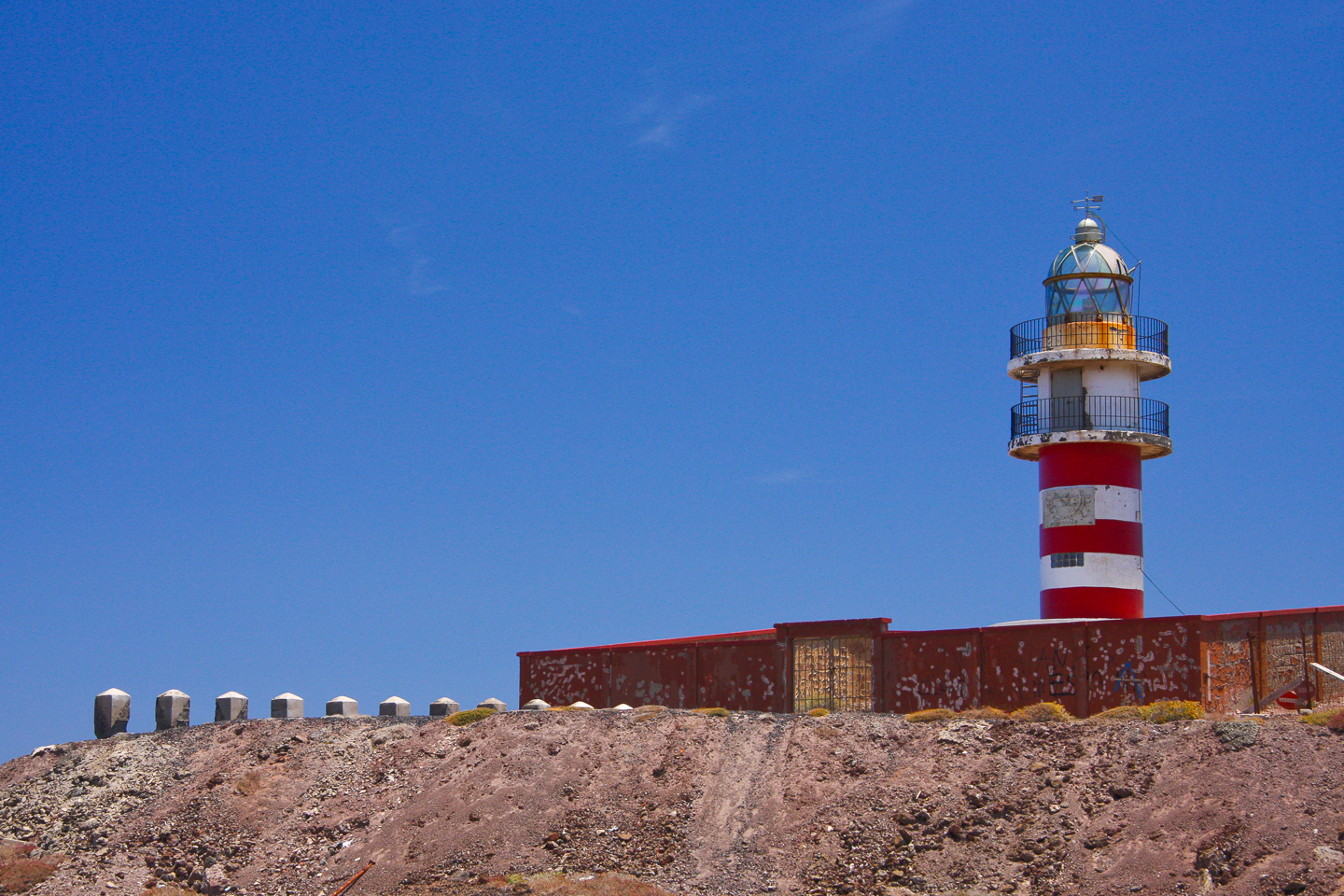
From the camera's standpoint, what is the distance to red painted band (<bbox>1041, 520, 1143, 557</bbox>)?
33344mm

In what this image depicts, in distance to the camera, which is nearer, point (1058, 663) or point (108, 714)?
point (1058, 663)

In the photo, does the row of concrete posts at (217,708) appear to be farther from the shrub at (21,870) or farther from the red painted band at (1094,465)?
the red painted band at (1094,465)

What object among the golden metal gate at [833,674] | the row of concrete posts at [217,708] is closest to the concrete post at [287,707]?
the row of concrete posts at [217,708]

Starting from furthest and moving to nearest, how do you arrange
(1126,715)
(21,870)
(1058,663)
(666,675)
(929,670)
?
(666,675) → (929,670) → (1058,663) → (21,870) → (1126,715)

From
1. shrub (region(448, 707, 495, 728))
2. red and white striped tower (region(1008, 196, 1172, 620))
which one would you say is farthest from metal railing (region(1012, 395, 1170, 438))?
shrub (region(448, 707, 495, 728))

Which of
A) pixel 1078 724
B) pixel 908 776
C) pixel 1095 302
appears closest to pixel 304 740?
pixel 908 776

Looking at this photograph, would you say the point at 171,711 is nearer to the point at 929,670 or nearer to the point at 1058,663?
the point at 929,670

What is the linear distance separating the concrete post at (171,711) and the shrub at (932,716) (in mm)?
16981

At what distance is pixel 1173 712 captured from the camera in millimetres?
25578

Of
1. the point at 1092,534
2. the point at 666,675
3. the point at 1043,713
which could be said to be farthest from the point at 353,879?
the point at 1092,534

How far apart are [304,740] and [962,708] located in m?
13.4

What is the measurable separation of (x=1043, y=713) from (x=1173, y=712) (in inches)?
88.9

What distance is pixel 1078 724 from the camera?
83.3 feet

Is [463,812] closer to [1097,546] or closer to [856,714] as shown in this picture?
[856,714]
